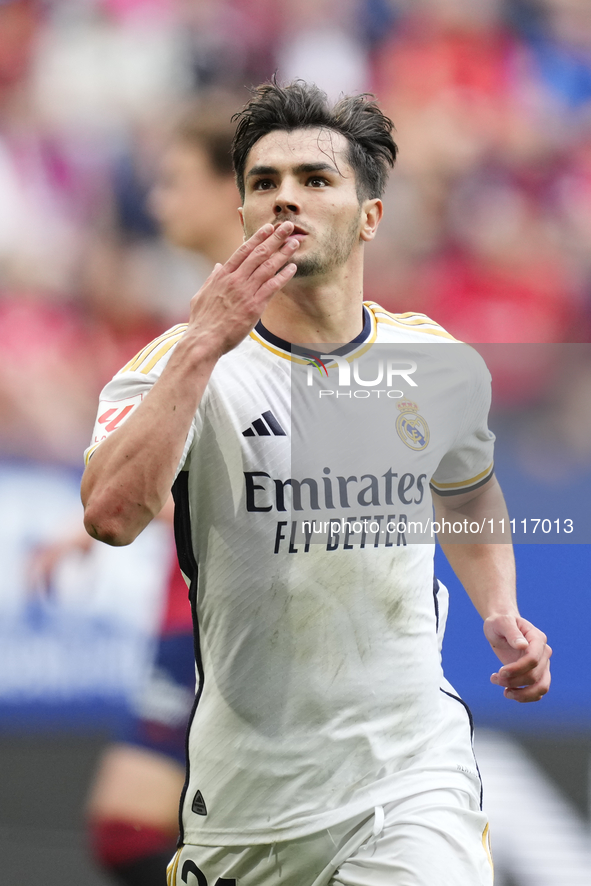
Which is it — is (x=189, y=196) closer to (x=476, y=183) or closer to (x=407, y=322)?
(x=476, y=183)

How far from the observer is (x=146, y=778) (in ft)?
10.8

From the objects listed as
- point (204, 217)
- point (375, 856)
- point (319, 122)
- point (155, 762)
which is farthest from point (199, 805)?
point (204, 217)

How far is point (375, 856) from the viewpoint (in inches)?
77.1

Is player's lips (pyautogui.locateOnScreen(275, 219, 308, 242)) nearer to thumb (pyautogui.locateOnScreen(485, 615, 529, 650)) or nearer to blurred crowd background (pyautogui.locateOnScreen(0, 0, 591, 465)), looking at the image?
thumb (pyautogui.locateOnScreen(485, 615, 529, 650))

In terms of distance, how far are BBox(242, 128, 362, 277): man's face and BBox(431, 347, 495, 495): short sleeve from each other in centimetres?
49

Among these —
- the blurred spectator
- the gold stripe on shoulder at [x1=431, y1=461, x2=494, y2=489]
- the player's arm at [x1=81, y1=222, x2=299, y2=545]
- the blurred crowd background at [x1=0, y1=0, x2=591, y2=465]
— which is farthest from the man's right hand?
the blurred spectator

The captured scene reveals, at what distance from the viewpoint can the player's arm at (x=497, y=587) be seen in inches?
86.0

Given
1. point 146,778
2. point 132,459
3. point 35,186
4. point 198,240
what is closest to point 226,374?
point 132,459

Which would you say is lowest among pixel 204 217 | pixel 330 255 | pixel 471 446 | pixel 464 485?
pixel 464 485

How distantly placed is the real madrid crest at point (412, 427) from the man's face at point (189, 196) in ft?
6.13

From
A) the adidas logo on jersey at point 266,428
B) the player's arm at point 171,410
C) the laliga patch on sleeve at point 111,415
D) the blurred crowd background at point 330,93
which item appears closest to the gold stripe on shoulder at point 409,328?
the adidas logo on jersey at point 266,428

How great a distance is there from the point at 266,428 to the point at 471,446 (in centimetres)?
71

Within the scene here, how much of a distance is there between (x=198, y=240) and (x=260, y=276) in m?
2.49

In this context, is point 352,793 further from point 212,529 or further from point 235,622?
point 212,529
